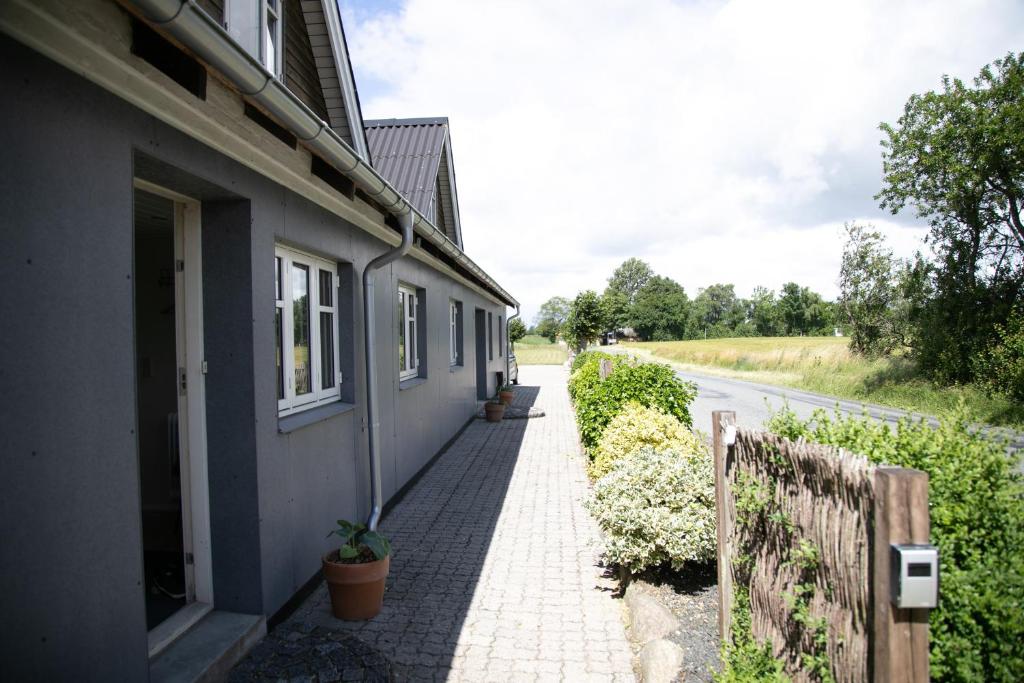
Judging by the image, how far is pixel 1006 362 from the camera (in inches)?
597

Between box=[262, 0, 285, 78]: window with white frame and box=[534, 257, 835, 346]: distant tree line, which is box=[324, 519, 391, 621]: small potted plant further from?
box=[534, 257, 835, 346]: distant tree line

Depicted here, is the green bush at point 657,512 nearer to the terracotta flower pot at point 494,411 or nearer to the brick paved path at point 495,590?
the brick paved path at point 495,590

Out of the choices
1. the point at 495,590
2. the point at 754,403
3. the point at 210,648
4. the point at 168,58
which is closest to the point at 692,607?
the point at 495,590

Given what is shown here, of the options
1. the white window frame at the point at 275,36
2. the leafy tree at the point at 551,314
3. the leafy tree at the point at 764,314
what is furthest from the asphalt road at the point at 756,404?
the leafy tree at the point at 551,314

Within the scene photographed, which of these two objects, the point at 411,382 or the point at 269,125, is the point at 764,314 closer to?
the point at 411,382

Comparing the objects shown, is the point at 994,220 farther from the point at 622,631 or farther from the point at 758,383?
the point at 622,631

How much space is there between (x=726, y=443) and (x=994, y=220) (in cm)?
1917

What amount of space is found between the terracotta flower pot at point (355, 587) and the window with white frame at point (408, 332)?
373 centimetres

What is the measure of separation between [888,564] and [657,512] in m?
2.40

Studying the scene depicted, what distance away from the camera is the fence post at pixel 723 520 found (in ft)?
10.9

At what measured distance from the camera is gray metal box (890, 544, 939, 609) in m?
1.79

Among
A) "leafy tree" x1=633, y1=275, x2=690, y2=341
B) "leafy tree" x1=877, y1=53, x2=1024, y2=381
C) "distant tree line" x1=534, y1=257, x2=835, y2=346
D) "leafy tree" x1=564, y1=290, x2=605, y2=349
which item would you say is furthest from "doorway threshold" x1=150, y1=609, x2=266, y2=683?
"leafy tree" x1=633, y1=275, x2=690, y2=341

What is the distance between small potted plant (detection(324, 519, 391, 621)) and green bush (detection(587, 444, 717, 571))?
65.7 inches

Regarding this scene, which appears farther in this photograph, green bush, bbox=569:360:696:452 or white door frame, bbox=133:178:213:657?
green bush, bbox=569:360:696:452
